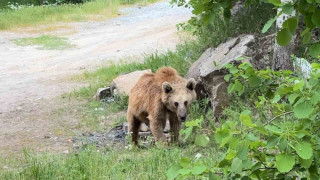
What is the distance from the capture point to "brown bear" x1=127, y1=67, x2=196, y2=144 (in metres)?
8.99

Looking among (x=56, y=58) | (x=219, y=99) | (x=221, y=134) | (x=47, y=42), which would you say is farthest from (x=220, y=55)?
(x=47, y=42)

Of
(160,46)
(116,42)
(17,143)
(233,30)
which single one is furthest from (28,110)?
(116,42)

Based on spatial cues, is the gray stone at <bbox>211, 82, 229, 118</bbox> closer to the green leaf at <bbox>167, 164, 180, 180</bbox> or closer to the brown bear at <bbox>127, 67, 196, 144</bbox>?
the brown bear at <bbox>127, 67, 196, 144</bbox>

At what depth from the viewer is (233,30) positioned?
38.9 ft

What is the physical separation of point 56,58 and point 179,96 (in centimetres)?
1161

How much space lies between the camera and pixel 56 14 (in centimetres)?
2928

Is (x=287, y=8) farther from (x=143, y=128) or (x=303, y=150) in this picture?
(x=143, y=128)

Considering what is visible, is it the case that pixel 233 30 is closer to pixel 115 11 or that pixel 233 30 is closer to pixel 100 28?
pixel 100 28

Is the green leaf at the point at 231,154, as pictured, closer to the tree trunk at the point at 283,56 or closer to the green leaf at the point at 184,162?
the green leaf at the point at 184,162

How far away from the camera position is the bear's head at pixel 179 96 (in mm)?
8898

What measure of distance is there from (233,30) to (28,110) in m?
4.70

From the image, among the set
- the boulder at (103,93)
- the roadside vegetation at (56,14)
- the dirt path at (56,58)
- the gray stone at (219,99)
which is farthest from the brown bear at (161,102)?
the roadside vegetation at (56,14)

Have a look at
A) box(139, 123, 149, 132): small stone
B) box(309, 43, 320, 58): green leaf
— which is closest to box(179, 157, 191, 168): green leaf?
box(309, 43, 320, 58): green leaf

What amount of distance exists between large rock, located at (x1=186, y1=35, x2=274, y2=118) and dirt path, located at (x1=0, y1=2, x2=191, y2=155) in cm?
282
